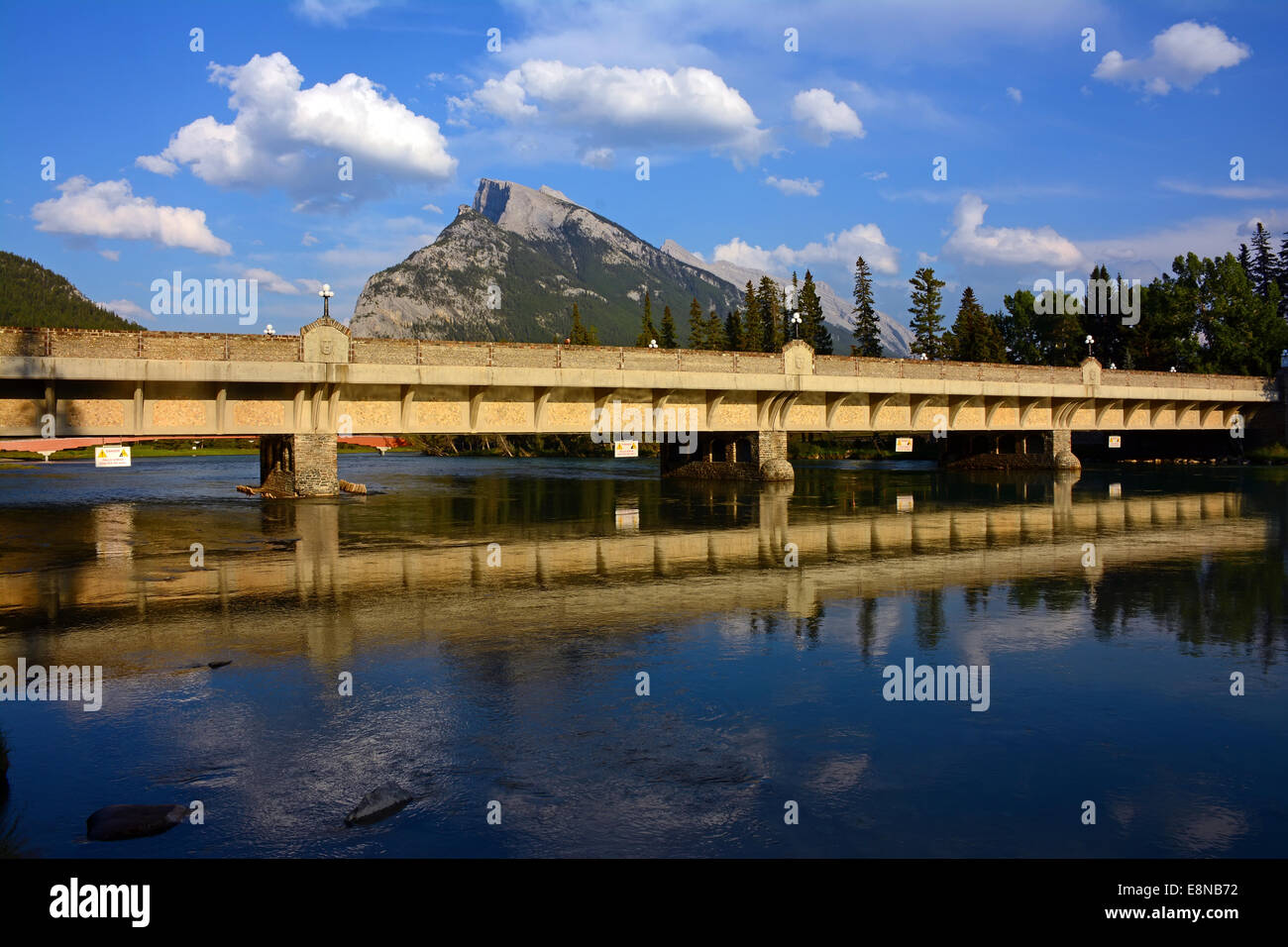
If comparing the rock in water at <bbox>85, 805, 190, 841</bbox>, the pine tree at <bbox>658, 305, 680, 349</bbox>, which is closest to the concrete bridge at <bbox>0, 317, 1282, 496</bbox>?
the rock in water at <bbox>85, 805, 190, 841</bbox>

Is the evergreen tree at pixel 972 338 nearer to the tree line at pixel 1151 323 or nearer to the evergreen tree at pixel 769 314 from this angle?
the tree line at pixel 1151 323

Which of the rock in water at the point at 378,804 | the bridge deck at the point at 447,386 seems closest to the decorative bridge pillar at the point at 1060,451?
the bridge deck at the point at 447,386

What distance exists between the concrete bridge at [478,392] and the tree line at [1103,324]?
30.3m

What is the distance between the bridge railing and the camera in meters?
32.1

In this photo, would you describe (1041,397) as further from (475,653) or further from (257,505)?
(475,653)

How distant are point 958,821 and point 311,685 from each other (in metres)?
7.43

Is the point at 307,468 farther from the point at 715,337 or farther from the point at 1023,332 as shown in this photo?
the point at 1023,332

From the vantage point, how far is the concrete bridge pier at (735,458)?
1972 inches

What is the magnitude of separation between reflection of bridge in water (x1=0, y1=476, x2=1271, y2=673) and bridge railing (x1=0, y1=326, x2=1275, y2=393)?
727 cm

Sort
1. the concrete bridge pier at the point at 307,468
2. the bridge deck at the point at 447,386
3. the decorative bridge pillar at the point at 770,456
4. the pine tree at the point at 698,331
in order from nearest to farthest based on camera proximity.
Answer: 1. the bridge deck at the point at 447,386
2. the concrete bridge pier at the point at 307,468
3. the decorative bridge pillar at the point at 770,456
4. the pine tree at the point at 698,331

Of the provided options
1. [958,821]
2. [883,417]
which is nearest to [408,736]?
[958,821]

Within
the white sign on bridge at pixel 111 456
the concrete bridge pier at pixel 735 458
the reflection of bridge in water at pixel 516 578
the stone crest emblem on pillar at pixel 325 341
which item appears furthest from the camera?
the concrete bridge pier at pixel 735 458

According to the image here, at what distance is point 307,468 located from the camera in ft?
126

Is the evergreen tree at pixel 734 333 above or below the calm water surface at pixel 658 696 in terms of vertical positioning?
above
